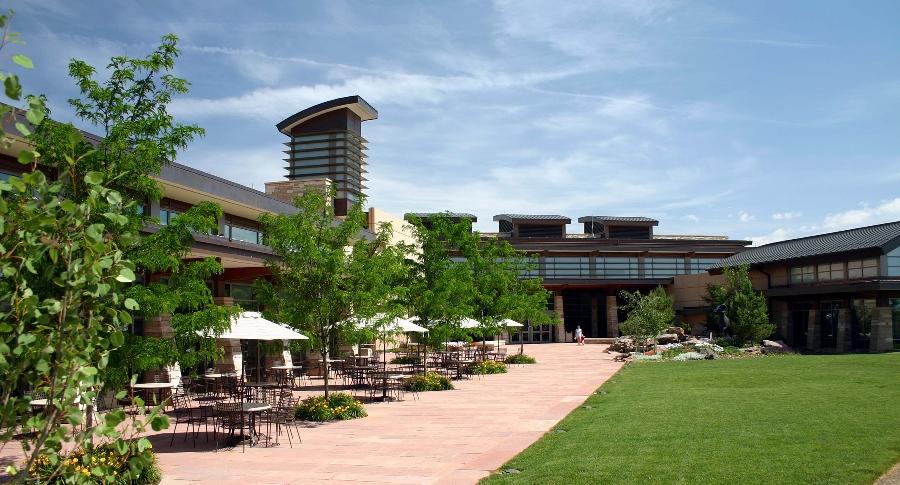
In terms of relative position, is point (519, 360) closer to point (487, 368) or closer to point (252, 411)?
point (487, 368)

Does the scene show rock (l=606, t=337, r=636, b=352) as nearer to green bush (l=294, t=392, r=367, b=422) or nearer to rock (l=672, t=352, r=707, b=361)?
rock (l=672, t=352, r=707, b=361)

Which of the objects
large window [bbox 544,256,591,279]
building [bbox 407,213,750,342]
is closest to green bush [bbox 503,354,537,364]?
building [bbox 407,213,750,342]

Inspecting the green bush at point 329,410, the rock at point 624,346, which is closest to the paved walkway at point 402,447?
the green bush at point 329,410

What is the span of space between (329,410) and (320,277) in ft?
10.9

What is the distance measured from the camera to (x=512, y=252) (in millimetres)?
39625

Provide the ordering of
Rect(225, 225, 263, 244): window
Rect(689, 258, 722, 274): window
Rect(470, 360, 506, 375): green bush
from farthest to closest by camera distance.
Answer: Rect(689, 258, 722, 274): window → Rect(470, 360, 506, 375): green bush → Rect(225, 225, 263, 244): window

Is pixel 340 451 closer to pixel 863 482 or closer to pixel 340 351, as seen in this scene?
pixel 863 482

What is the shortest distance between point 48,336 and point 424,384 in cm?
2270

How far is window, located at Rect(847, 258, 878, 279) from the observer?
43969mm

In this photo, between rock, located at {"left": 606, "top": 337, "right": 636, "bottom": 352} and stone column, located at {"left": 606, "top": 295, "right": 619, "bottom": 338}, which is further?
stone column, located at {"left": 606, "top": 295, "right": 619, "bottom": 338}

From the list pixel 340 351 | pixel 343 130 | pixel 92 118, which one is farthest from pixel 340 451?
pixel 343 130

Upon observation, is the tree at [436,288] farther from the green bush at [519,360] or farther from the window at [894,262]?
the window at [894,262]

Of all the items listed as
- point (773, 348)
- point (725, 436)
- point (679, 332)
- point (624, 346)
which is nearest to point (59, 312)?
point (725, 436)

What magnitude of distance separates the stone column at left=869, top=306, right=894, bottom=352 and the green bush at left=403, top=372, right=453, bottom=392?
29224 millimetres
